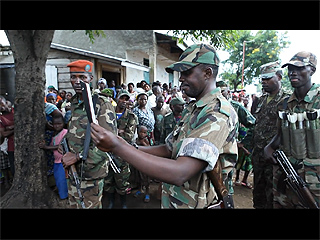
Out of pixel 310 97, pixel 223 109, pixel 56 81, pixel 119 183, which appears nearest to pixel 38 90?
pixel 119 183

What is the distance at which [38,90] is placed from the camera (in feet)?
10.9

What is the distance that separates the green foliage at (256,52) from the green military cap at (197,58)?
23339 millimetres

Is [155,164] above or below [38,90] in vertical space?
below

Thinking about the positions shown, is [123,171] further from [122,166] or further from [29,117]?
[29,117]

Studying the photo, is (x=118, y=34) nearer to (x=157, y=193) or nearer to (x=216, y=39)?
(x=216, y=39)

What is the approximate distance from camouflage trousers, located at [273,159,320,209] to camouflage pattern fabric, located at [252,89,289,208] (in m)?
0.70

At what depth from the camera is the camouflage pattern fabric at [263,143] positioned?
11.0 feet

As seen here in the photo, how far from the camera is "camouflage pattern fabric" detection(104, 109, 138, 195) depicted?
375 centimetres

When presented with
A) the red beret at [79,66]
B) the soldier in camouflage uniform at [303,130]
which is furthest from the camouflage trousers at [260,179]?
the red beret at [79,66]

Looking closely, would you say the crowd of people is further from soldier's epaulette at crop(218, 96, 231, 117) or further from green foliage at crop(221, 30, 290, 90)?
green foliage at crop(221, 30, 290, 90)

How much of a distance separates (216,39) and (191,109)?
Result: 329 centimetres

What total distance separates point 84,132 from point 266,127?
2532 millimetres

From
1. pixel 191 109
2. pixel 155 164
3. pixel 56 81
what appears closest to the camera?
pixel 155 164

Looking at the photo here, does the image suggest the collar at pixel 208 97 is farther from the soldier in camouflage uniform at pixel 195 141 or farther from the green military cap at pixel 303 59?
the green military cap at pixel 303 59
